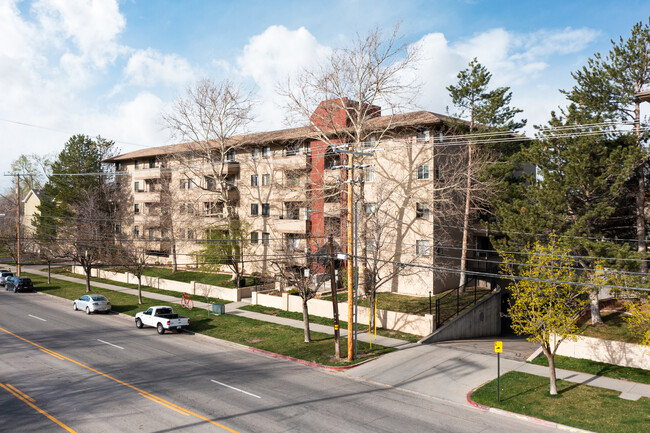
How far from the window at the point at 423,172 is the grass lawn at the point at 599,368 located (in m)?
16.2

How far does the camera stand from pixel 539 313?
17.8 m

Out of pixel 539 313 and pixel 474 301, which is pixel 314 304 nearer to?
pixel 474 301

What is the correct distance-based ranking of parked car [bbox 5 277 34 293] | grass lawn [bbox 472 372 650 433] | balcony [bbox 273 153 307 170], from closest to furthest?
grass lawn [bbox 472 372 650 433]
balcony [bbox 273 153 307 170]
parked car [bbox 5 277 34 293]

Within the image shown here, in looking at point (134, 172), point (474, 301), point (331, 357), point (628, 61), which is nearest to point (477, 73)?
point (628, 61)

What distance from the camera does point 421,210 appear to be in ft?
115

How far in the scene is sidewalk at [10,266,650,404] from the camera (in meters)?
18.7

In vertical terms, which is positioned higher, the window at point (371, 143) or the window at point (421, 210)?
the window at point (371, 143)

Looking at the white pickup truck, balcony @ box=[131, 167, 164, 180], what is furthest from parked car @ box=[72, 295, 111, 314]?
balcony @ box=[131, 167, 164, 180]

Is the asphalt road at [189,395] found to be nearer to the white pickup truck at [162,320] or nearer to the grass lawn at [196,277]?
the white pickup truck at [162,320]

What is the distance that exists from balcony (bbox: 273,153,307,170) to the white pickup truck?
702 inches

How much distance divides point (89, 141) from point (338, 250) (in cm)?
4960

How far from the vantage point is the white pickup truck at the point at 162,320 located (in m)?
29.0

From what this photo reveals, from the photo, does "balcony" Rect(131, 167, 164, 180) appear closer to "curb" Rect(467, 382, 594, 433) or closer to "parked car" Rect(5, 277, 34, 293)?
"parked car" Rect(5, 277, 34, 293)

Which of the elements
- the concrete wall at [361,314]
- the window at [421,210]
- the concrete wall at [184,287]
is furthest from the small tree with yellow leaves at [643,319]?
the concrete wall at [184,287]
